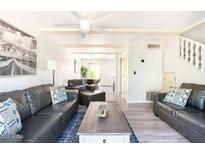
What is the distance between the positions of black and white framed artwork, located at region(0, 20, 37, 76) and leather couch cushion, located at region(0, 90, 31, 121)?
0.48m

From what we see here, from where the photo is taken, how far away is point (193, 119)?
9.07ft

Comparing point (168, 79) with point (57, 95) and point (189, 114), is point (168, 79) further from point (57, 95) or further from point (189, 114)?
point (57, 95)

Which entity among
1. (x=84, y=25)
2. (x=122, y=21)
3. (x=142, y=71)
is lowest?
(x=142, y=71)

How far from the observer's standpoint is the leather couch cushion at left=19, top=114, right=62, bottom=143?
1934 millimetres

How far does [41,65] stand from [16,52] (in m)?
1.68

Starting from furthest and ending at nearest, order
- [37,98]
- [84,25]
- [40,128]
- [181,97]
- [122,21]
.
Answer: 1. [122,21]
2. [181,97]
3. [84,25]
4. [37,98]
5. [40,128]

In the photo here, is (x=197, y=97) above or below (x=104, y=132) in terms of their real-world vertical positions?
above

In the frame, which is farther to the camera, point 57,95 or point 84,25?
point 57,95

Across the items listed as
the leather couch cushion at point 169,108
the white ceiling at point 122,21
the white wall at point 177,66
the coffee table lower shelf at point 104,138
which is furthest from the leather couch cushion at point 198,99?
the coffee table lower shelf at point 104,138

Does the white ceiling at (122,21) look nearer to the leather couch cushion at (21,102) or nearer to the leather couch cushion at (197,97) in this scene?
the leather couch cushion at (21,102)

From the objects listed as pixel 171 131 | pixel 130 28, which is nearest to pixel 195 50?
pixel 130 28

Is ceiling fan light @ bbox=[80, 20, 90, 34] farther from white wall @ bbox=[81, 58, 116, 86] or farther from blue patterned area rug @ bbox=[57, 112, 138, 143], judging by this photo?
white wall @ bbox=[81, 58, 116, 86]

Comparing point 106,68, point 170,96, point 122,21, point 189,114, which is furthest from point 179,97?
point 106,68

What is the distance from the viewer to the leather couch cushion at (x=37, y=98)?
3.06 metres
